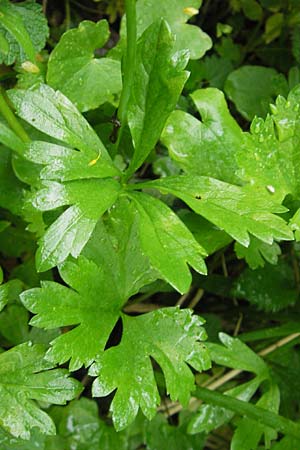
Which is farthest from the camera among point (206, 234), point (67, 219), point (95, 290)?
point (206, 234)

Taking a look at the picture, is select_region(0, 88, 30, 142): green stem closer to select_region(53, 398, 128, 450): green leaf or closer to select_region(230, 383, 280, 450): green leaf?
select_region(53, 398, 128, 450): green leaf

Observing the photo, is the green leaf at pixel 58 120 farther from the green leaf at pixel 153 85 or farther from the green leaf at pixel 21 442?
the green leaf at pixel 21 442

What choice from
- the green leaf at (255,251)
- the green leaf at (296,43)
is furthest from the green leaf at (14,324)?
the green leaf at (296,43)

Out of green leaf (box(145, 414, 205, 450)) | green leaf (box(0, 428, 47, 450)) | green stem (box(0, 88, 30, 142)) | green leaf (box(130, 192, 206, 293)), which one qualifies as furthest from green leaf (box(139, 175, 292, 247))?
green leaf (box(145, 414, 205, 450))

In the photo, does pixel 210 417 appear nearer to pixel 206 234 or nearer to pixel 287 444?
pixel 287 444

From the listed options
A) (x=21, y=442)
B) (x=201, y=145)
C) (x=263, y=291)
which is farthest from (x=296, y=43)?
(x=21, y=442)

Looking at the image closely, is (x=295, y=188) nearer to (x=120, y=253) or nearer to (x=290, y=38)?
(x=120, y=253)
